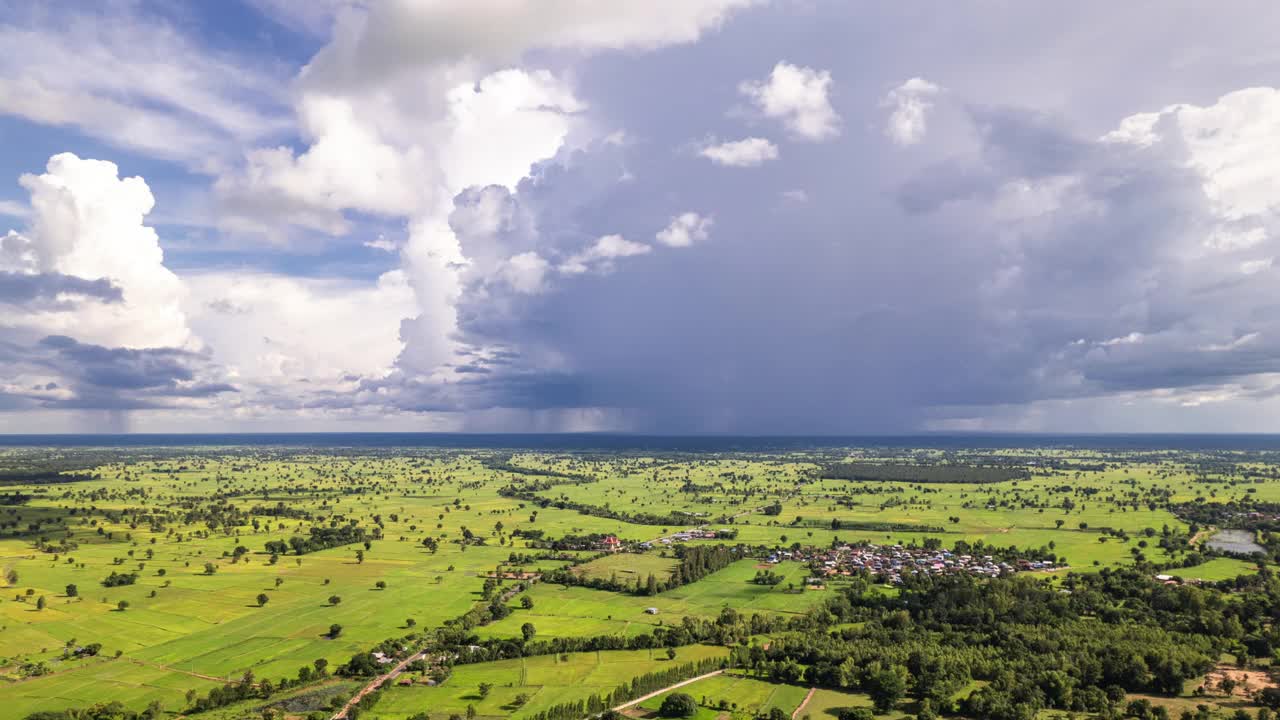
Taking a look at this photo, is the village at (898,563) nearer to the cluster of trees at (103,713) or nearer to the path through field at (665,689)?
the path through field at (665,689)

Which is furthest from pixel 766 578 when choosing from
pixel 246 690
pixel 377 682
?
pixel 246 690

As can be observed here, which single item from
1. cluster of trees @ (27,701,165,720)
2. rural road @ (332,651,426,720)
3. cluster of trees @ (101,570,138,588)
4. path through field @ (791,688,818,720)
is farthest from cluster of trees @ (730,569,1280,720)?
cluster of trees @ (101,570,138,588)

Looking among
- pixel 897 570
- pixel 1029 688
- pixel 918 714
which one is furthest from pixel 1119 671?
pixel 897 570

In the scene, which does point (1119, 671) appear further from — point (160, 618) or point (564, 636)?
point (160, 618)

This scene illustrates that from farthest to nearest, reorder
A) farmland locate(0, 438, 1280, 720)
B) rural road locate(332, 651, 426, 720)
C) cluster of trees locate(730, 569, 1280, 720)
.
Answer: farmland locate(0, 438, 1280, 720)
cluster of trees locate(730, 569, 1280, 720)
rural road locate(332, 651, 426, 720)

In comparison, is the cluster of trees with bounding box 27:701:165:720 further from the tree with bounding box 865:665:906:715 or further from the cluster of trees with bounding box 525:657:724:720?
the tree with bounding box 865:665:906:715

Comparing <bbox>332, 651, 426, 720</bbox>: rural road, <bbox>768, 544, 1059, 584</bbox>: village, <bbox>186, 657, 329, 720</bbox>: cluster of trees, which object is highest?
<bbox>768, 544, 1059, 584</bbox>: village

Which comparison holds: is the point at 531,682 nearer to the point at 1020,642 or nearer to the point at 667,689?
the point at 667,689

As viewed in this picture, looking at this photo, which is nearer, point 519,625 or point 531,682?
point 531,682
